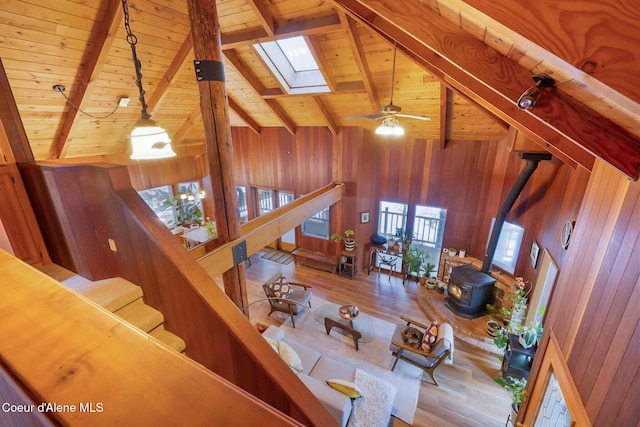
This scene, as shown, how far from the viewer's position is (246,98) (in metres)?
6.71

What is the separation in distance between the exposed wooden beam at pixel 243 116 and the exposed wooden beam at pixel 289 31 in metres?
2.59

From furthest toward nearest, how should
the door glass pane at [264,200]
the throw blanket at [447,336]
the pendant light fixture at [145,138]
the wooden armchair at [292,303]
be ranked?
1. the door glass pane at [264,200]
2. the wooden armchair at [292,303]
3. the throw blanket at [447,336]
4. the pendant light fixture at [145,138]

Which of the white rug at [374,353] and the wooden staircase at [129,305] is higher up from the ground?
the wooden staircase at [129,305]

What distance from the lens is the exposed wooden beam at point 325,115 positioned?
19.3 feet

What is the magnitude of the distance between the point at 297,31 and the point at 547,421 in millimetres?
5415

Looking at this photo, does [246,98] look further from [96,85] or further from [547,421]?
[547,421]

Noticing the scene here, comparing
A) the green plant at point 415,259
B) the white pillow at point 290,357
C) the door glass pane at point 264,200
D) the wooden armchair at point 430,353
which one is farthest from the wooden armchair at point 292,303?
the door glass pane at point 264,200

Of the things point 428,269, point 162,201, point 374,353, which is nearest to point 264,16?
point 374,353

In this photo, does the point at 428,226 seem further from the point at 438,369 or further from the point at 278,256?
the point at 278,256

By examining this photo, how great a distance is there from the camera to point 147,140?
224cm

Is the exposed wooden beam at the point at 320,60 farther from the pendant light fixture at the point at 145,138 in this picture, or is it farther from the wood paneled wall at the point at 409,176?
the pendant light fixture at the point at 145,138

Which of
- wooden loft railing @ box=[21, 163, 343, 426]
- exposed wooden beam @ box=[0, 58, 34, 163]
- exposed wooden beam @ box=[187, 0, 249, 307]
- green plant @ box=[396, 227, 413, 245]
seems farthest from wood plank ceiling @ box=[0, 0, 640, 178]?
green plant @ box=[396, 227, 413, 245]

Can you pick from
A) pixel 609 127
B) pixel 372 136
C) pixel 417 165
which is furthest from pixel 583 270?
pixel 372 136

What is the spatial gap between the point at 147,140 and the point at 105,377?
7.47 feet
